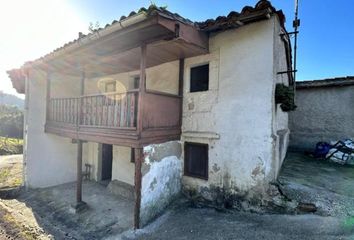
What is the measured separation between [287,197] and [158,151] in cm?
370

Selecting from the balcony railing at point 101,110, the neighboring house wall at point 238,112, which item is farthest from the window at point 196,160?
the balcony railing at point 101,110

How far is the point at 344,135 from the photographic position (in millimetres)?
9453

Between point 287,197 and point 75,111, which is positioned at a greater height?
point 75,111

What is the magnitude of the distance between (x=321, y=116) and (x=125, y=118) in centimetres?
919

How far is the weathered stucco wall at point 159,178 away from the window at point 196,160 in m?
0.27

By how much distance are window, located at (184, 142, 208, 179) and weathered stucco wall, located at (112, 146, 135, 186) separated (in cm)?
271

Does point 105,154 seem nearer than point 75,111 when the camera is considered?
No

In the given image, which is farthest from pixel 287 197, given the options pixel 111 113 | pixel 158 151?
pixel 111 113

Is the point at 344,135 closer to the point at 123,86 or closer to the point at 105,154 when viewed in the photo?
the point at 123,86

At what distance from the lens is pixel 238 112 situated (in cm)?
613

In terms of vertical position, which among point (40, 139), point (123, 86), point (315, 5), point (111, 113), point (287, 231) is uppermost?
point (315, 5)

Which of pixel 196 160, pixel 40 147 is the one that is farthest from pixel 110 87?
pixel 196 160

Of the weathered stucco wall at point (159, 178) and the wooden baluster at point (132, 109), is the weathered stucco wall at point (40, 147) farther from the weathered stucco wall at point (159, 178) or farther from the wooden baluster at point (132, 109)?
the weathered stucco wall at point (159, 178)

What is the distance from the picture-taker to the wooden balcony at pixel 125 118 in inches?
229
